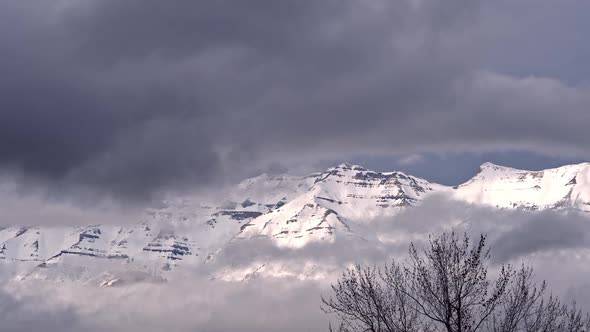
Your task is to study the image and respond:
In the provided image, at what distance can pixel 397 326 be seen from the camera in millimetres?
56344

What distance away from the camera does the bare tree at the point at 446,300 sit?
2133 inches

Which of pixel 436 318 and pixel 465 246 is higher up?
pixel 465 246

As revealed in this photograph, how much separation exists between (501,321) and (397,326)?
6390mm

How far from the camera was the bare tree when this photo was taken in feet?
178

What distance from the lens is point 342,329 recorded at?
196 ft

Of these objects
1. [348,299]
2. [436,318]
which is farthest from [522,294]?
[348,299]

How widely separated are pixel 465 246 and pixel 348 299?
7.92m

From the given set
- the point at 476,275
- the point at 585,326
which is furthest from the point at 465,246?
the point at 585,326

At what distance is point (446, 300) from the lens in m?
54.7

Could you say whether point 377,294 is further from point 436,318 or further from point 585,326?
point 585,326

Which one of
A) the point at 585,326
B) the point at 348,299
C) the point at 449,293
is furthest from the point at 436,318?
the point at 585,326

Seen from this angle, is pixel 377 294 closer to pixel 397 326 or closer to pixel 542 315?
pixel 397 326

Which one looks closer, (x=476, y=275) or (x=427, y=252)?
(x=476, y=275)

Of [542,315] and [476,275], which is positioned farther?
[542,315]
